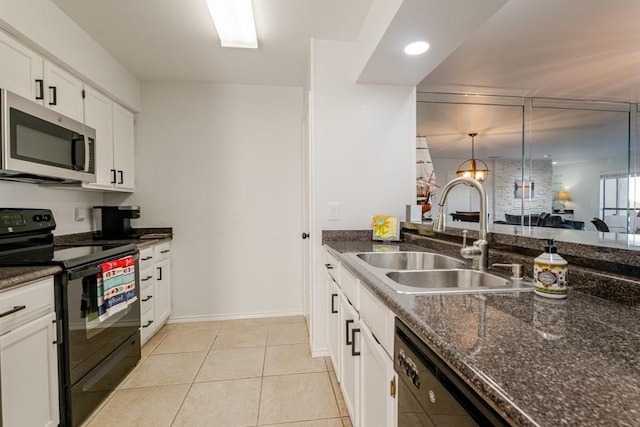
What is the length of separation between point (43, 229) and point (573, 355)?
2639 millimetres

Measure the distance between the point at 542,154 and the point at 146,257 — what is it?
9.04m

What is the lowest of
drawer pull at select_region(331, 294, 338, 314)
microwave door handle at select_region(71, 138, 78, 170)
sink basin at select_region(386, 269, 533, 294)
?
drawer pull at select_region(331, 294, 338, 314)

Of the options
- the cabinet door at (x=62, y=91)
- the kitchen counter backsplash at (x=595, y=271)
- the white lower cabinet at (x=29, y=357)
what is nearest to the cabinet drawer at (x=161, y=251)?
the cabinet door at (x=62, y=91)

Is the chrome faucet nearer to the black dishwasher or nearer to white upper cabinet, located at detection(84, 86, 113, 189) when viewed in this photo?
the black dishwasher

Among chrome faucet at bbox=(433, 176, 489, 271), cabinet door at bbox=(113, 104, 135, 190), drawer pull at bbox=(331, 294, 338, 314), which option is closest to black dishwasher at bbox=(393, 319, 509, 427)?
chrome faucet at bbox=(433, 176, 489, 271)

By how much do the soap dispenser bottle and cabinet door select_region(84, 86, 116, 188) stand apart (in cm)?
279

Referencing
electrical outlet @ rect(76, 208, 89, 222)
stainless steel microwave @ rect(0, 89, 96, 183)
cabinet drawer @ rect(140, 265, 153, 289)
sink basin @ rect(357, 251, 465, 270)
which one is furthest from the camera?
electrical outlet @ rect(76, 208, 89, 222)

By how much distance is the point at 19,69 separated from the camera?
173cm

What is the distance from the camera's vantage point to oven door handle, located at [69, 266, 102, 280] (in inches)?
61.7

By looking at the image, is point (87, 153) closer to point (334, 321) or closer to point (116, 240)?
point (116, 240)

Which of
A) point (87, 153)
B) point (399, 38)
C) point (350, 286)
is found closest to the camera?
point (350, 286)

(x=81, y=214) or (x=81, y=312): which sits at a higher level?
(x=81, y=214)

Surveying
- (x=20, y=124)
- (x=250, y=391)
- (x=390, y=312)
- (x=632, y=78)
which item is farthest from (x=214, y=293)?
(x=632, y=78)

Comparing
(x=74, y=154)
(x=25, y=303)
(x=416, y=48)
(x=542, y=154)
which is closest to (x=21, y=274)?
(x=25, y=303)
